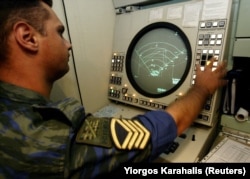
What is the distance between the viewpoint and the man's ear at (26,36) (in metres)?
0.64

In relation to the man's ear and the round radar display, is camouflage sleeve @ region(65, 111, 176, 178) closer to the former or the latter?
the man's ear

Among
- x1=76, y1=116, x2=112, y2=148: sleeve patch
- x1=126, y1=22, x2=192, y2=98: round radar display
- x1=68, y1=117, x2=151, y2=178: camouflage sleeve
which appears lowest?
x1=68, y1=117, x2=151, y2=178: camouflage sleeve

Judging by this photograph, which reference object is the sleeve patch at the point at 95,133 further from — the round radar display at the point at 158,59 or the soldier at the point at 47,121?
the round radar display at the point at 158,59

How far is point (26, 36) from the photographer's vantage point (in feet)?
2.13

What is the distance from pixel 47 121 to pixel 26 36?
0.28 metres

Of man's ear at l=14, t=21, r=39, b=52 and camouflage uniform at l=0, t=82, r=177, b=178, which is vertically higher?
man's ear at l=14, t=21, r=39, b=52

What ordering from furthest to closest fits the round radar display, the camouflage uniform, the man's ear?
the round radar display < the man's ear < the camouflage uniform

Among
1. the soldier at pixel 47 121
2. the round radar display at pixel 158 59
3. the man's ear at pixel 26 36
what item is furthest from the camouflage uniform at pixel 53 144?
the round radar display at pixel 158 59

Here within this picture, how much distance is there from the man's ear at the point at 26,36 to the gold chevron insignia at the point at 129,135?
355 millimetres

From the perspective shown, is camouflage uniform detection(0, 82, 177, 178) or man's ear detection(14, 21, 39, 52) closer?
camouflage uniform detection(0, 82, 177, 178)

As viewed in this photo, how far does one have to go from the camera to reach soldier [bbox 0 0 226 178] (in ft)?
1.63

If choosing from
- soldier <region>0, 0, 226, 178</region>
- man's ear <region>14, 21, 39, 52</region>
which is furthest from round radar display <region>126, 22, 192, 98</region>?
man's ear <region>14, 21, 39, 52</region>

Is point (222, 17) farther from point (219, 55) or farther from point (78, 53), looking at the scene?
point (78, 53)

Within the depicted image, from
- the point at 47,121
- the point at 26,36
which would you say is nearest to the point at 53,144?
the point at 47,121
